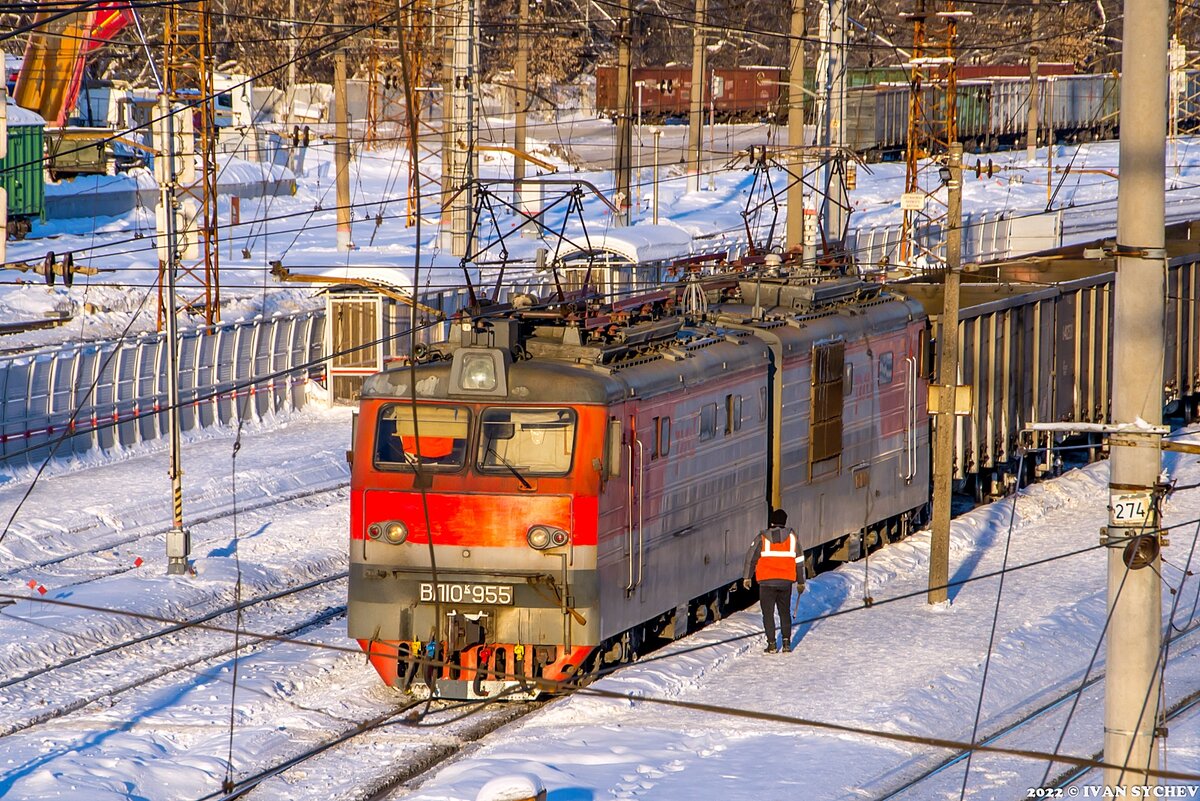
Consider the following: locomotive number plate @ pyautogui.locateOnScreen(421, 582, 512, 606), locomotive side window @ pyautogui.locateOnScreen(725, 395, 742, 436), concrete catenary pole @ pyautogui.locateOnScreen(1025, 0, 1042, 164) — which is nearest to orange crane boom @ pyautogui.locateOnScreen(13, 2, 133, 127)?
concrete catenary pole @ pyautogui.locateOnScreen(1025, 0, 1042, 164)

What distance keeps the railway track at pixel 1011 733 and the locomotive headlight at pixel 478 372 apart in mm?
4668

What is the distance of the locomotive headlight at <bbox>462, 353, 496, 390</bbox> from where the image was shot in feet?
47.8

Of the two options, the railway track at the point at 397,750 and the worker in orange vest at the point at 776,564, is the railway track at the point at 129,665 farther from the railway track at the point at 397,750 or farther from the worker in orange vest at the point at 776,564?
the worker in orange vest at the point at 776,564

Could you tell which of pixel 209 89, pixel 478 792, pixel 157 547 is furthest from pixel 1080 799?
pixel 209 89

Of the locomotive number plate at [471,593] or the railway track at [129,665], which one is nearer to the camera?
the locomotive number plate at [471,593]

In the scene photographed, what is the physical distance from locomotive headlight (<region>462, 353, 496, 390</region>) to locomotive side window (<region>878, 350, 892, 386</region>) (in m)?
7.54

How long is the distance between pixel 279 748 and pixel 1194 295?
21.7 meters

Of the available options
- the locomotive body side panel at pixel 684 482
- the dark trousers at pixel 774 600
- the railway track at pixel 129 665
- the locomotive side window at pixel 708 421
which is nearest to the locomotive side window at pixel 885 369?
the locomotive body side panel at pixel 684 482

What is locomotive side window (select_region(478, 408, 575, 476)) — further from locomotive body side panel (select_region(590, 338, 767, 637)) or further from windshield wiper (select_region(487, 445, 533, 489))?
locomotive body side panel (select_region(590, 338, 767, 637))

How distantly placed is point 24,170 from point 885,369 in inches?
1077

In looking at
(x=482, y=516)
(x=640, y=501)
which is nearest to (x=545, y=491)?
(x=482, y=516)

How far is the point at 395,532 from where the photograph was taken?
14.6 meters

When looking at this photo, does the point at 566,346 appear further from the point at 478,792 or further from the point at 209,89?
the point at 209,89

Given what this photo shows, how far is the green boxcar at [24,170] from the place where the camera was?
4144 centimetres
